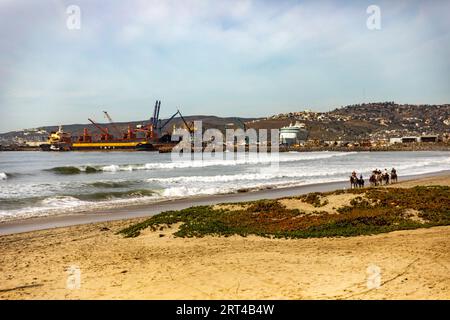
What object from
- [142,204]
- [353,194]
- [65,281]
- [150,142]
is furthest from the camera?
[150,142]

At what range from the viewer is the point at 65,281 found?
8039mm

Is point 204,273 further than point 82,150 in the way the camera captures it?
No

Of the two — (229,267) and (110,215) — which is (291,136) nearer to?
(110,215)

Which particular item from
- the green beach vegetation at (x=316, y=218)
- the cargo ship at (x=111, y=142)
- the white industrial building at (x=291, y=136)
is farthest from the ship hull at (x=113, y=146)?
the green beach vegetation at (x=316, y=218)

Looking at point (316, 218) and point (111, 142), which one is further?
point (111, 142)

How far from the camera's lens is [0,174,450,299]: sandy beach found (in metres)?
6.96

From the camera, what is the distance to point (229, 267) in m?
8.51

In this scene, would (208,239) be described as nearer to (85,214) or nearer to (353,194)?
(353,194)

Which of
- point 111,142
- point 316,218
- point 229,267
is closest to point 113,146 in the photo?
point 111,142

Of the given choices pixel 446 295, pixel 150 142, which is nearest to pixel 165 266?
pixel 446 295

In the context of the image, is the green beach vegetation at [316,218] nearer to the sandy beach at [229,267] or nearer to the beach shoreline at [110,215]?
the sandy beach at [229,267]

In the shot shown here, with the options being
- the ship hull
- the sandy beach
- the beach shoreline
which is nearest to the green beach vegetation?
the sandy beach

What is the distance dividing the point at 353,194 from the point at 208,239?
7.16 meters

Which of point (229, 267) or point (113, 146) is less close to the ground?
point (113, 146)
